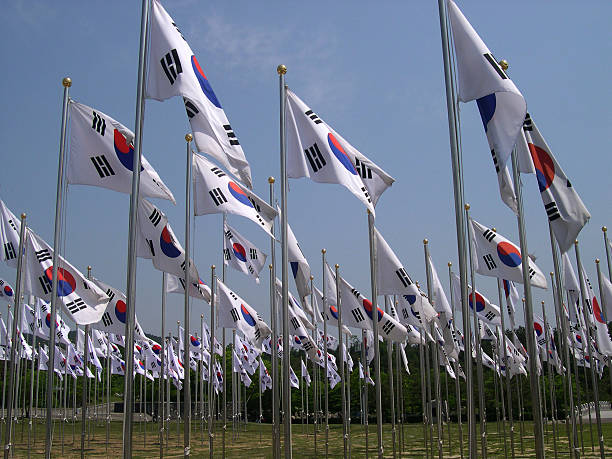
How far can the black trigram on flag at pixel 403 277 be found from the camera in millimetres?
16797

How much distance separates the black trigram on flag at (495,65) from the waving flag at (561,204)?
255 cm

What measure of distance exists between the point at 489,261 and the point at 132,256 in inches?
449

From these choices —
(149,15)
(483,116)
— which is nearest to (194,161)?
(149,15)

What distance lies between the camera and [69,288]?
14.9 metres

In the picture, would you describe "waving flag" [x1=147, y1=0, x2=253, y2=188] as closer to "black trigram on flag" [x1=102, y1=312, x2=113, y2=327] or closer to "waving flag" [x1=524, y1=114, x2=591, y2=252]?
"waving flag" [x1=524, y1=114, x2=591, y2=252]

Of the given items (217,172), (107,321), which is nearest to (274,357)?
(217,172)

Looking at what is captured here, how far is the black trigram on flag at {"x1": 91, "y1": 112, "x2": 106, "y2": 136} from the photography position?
12.4m

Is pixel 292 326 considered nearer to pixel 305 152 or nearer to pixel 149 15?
pixel 305 152

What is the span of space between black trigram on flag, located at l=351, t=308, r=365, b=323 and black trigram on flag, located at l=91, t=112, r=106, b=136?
977 centimetres

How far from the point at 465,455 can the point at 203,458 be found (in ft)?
36.7

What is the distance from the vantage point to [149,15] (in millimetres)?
11422

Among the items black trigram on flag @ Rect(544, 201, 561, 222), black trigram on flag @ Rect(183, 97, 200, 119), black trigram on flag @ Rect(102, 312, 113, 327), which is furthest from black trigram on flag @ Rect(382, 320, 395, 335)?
black trigram on flag @ Rect(183, 97, 200, 119)

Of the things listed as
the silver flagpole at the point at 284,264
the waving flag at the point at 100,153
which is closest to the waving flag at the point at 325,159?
the silver flagpole at the point at 284,264

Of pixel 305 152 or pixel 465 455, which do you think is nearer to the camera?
pixel 305 152
